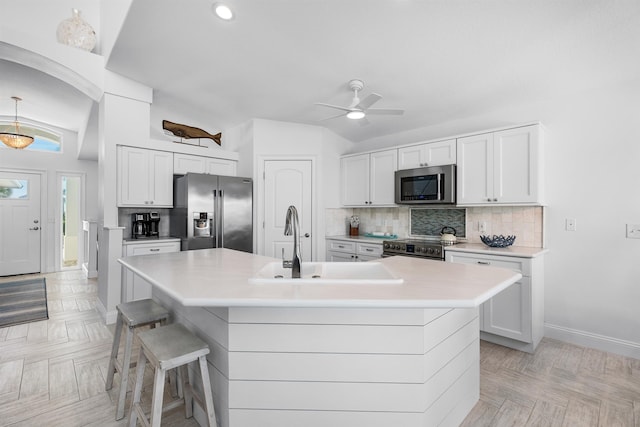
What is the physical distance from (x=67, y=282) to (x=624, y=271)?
24.7 feet

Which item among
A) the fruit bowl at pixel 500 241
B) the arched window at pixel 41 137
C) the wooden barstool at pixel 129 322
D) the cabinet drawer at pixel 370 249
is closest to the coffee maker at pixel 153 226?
the wooden barstool at pixel 129 322

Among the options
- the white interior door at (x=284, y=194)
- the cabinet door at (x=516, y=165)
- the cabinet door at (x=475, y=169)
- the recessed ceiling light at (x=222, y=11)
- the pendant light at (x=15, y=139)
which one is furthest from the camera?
the pendant light at (x=15, y=139)

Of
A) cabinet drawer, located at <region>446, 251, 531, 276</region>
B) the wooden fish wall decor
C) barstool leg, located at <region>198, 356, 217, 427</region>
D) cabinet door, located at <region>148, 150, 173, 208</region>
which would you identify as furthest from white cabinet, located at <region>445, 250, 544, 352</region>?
the wooden fish wall decor

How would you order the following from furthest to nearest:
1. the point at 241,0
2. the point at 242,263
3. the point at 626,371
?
the point at 626,371, the point at 241,0, the point at 242,263

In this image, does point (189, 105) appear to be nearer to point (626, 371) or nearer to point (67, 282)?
point (67, 282)

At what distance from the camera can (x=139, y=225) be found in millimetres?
4094

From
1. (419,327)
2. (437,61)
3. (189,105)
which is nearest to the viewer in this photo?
(419,327)

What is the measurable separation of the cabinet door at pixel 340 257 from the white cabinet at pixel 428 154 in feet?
4.44

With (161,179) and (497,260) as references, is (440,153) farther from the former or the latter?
(161,179)

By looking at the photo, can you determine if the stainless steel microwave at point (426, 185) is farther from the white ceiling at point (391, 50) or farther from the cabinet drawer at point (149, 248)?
the cabinet drawer at point (149, 248)

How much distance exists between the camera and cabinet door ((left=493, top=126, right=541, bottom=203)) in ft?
9.46

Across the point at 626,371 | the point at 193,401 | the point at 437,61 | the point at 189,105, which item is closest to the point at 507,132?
the point at 437,61

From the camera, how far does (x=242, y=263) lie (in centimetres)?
201

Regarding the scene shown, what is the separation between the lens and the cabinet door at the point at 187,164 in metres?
4.11
